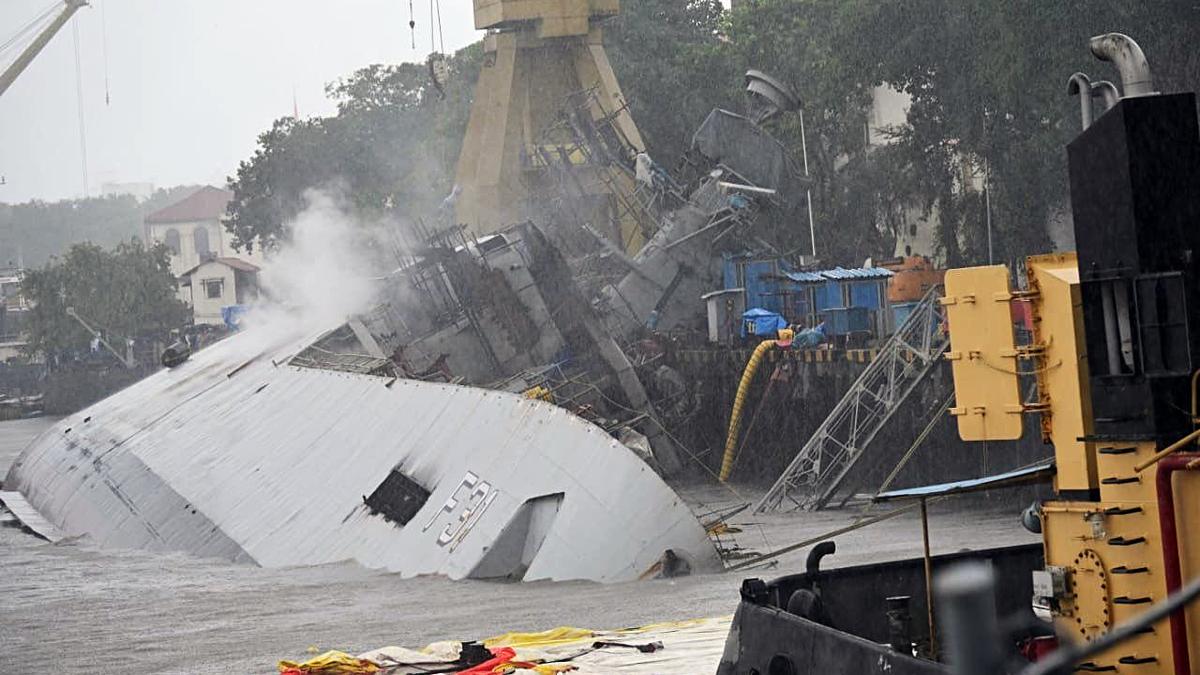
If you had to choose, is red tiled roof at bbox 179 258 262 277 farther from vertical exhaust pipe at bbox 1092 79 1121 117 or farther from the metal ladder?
vertical exhaust pipe at bbox 1092 79 1121 117

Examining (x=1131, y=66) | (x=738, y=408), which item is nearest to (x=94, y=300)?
(x=738, y=408)

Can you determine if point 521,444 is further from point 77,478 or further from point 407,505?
point 77,478

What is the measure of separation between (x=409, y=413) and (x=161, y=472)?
25.8 feet

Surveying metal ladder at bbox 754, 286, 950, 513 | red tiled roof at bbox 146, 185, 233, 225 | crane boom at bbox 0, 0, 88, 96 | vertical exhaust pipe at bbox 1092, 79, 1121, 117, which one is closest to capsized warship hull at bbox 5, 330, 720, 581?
metal ladder at bbox 754, 286, 950, 513

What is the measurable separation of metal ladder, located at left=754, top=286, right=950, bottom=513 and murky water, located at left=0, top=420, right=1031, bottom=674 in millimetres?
3100

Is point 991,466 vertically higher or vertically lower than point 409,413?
lower

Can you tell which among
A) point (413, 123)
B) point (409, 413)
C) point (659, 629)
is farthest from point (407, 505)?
point (413, 123)

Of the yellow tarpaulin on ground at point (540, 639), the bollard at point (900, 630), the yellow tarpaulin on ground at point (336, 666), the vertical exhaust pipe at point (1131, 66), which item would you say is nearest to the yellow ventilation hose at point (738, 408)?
the yellow tarpaulin on ground at point (540, 639)

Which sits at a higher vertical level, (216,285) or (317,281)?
(216,285)

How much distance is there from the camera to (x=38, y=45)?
87312 millimetres

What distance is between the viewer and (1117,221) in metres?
7.79

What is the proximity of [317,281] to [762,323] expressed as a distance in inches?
665

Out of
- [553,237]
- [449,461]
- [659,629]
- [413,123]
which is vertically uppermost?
[413,123]

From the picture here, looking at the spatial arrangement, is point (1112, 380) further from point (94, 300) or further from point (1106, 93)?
point (94, 300)
